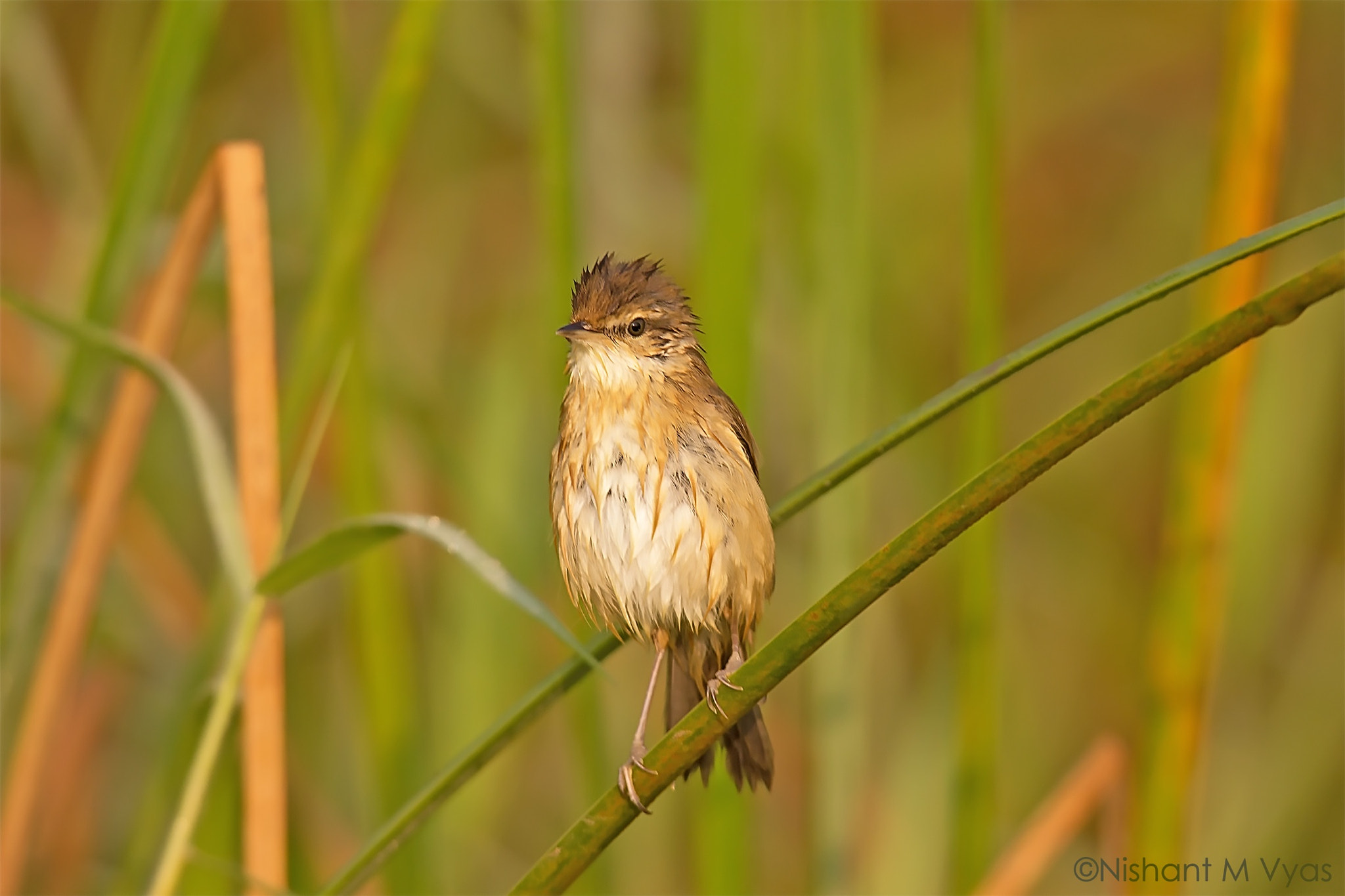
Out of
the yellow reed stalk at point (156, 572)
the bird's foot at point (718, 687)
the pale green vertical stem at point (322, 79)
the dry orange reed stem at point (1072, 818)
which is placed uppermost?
the pale green vertical stem at point (322, 79)

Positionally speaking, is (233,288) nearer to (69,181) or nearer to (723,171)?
(723,171)

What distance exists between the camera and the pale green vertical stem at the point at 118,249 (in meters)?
2.02

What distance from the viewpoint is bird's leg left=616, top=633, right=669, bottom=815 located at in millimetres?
1478

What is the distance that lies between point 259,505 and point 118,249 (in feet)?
1.55

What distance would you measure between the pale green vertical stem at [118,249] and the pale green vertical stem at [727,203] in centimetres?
78

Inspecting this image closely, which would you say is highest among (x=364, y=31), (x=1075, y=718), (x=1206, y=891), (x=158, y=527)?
(x=364, y=31)

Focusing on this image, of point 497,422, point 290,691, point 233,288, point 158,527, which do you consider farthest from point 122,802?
point 233,288

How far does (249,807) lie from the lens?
1.93m

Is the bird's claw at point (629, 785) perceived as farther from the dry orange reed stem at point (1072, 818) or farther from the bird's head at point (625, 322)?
the dry orange reed stem at point (1072, 818)

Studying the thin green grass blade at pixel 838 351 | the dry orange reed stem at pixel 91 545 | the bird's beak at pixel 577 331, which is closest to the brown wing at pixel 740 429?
the thin green grass blade at pixel 838 351

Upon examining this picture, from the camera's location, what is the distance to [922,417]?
4.35 ft

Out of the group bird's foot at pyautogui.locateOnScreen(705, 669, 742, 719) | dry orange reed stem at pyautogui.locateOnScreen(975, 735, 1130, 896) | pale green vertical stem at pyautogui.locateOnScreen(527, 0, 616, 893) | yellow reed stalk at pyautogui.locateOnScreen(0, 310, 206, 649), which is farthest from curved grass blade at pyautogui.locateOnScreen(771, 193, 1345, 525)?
yellow reed stalk at pyautogui.locateOnScreen(0, 310, 206, 649)

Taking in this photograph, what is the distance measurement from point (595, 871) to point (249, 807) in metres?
0.69

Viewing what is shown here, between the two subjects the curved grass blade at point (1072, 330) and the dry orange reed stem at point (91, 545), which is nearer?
the curved grass blade at point (1072, 330)
